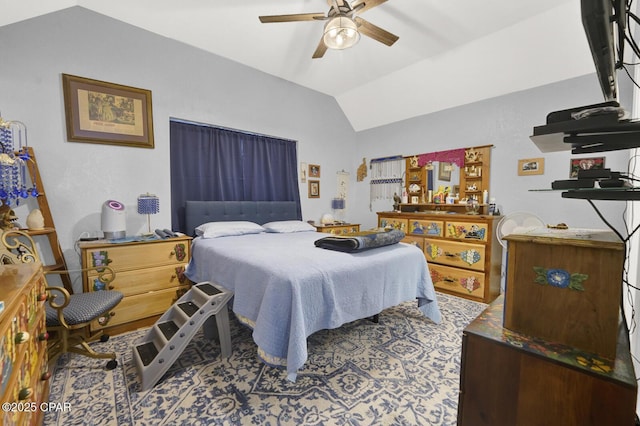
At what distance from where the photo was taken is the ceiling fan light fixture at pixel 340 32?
2.16m

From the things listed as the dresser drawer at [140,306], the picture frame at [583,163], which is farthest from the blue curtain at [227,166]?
the picture frame at [583,163]

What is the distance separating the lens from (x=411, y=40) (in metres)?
3.25

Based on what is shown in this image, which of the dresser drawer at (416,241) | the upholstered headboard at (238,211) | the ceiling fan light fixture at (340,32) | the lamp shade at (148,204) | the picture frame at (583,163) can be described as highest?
the ceiling fan light fixture at (340,32)

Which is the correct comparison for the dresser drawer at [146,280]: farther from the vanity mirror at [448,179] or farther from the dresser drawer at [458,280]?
the vanity mirror at [448,179]

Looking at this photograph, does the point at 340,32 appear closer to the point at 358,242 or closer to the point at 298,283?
the point at 358,242

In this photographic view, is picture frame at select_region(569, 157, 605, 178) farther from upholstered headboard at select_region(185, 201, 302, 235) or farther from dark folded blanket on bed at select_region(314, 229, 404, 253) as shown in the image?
upholstered headboard at select_region(185, 201, 302, 235)

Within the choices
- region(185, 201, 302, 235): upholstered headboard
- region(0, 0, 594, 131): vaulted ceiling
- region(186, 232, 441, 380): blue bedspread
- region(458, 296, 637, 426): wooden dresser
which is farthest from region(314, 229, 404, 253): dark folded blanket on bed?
region(0, 0, 594, 131): vaulted ceiling

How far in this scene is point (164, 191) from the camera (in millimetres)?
3324

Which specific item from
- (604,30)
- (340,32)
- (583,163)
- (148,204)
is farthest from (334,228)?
(604,30)

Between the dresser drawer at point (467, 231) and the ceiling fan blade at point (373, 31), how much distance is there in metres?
2.38

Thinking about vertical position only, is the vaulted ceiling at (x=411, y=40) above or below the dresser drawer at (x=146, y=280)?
above

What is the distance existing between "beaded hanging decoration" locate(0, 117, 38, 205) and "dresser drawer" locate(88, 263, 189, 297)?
0.85 meters

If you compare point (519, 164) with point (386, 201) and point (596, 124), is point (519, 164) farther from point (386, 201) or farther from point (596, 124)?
point (596, 124)

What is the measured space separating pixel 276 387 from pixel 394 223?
3064 mm
